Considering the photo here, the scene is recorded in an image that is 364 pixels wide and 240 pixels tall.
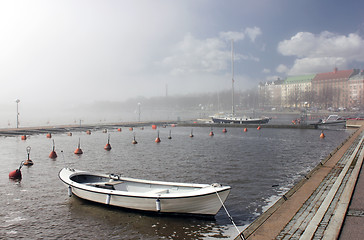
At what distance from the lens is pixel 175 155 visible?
39.8m

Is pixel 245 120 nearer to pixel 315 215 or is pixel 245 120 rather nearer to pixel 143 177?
pixel 143 177

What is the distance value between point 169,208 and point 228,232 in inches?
122

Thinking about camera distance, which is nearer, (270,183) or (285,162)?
(270,183)

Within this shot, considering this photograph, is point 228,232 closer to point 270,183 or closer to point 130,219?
point 130,219

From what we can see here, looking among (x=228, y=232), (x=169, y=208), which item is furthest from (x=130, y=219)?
(x=228, y=232)

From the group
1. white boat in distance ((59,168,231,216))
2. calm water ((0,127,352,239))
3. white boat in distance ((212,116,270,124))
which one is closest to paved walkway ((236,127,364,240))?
calm water ((0,127,352,239))

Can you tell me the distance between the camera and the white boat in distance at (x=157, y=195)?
14891 mm

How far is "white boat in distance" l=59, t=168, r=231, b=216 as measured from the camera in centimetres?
1489

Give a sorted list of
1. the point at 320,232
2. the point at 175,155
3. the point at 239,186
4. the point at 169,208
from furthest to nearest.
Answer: the point at 175,155 < the point at 239,186 < the point at 169,208 < the point at 320,232

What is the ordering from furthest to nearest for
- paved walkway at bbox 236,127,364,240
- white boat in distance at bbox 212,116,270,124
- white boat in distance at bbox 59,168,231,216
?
white boat in distance at bbox 212,116,270,124
white boat in distance at bbox 59,168,231,216
paved walkway at bbox 236,127,364,240

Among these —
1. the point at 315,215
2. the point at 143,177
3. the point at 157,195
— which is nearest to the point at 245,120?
the point at 143,177

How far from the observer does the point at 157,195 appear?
15477 millimetres

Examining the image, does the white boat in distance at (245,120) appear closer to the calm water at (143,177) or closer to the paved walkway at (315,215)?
the calm water at (143,177)

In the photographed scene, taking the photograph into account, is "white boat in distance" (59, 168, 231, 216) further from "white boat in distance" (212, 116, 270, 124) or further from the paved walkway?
"white boat in distance" (212, 116, 270, 124)
